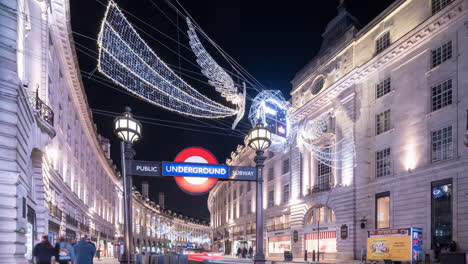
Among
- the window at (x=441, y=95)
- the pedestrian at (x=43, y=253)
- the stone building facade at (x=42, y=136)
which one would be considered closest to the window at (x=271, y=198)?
the stone building facade at (x=42, y=136)

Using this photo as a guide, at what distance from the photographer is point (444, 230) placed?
1131 inches

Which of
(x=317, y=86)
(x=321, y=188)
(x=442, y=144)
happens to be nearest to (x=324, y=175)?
(x=321, y=188)

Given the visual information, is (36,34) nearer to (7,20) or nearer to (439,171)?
(7,20)

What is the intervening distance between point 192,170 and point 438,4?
26931 millimetres

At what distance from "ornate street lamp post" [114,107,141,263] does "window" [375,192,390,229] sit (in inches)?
1072

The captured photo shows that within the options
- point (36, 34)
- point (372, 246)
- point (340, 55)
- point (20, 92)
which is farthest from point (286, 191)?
point (20, 92)

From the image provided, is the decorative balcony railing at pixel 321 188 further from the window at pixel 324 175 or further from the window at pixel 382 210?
the window at pixel 382 210

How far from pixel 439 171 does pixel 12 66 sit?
26.2 meters

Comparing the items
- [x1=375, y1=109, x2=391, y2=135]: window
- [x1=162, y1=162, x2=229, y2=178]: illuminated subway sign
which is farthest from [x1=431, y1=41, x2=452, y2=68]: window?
[x1=162, y1=162, x2=229, y2=178]: illuminated subway sign

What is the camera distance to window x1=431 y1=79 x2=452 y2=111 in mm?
29500

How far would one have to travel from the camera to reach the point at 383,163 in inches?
1399

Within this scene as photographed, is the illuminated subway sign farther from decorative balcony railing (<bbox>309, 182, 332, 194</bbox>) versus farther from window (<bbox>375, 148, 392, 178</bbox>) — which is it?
decorative balcony railing (<bbox>309, 182, 332, 194</bbox>)

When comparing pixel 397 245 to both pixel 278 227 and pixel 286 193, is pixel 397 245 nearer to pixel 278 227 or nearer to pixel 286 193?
pixel 286 193

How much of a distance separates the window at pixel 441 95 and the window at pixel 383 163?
5.81 m
